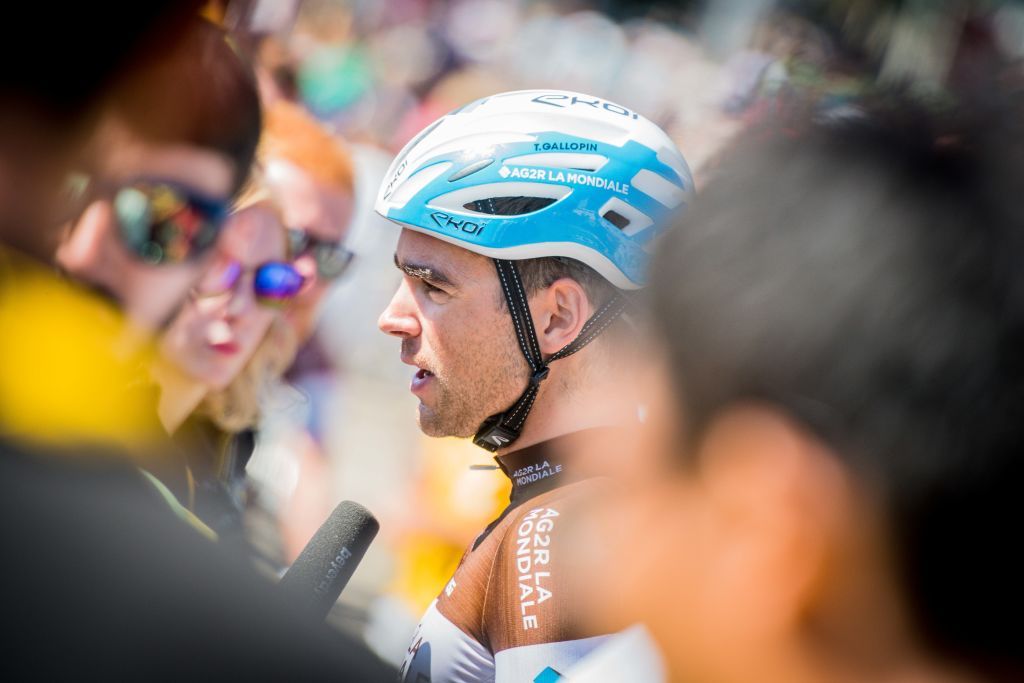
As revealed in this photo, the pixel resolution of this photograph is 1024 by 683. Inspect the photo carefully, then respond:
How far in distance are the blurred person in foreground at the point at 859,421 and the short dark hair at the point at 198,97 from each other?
2.78 ft

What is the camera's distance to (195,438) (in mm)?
4410

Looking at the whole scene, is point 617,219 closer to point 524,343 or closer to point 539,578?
point 524,343

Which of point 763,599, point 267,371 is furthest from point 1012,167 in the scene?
point 267,371

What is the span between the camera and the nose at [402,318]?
288 centimetres

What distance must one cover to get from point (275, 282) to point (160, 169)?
115 inches

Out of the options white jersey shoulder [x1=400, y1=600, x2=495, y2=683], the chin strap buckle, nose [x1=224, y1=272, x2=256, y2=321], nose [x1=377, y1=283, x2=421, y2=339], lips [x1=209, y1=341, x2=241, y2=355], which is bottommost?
lips [x1=209, y1=341, x2=241, y2=355]

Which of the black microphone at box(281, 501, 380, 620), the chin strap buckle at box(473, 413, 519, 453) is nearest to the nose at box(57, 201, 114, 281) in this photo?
the black microphone at box(281, 501, 380, 620)

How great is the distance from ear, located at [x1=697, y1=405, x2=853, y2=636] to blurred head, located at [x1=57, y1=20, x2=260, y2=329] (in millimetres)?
913

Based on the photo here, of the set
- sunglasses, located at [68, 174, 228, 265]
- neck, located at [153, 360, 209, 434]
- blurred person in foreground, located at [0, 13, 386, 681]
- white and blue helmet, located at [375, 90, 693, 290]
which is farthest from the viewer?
neck, located at [153, 360, 209, 434]

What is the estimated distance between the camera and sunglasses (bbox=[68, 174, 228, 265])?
5.26 feet

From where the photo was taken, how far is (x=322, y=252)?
5203mm

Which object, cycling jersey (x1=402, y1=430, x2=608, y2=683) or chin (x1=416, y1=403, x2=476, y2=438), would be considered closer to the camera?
cycling jersey (x1=402, y1=430, x2=608, y2=683)

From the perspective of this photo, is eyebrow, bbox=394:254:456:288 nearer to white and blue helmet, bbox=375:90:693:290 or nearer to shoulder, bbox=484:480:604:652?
white and blue helmet, bbox=375:90:693:290

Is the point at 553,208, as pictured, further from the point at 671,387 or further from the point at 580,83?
the point at 580,83
